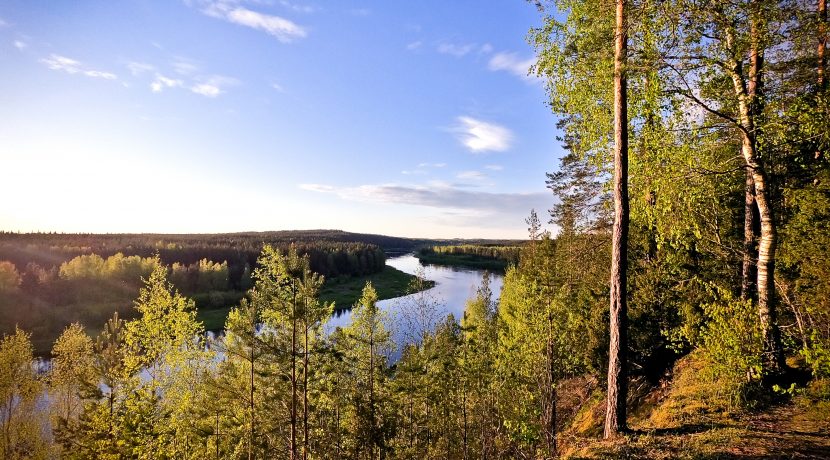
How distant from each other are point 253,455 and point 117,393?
6.66 m

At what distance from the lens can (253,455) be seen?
17219 mm

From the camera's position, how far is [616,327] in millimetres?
9055

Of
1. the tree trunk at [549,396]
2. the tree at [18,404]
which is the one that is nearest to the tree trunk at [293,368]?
the tree trunk at [549,396]

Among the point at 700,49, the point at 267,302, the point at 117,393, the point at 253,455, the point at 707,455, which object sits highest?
the point at 700,49

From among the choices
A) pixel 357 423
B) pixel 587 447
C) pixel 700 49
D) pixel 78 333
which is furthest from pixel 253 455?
pixel 78 333

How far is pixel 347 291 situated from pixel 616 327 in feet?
342

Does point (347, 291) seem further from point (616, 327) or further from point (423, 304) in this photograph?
point (616, 327)

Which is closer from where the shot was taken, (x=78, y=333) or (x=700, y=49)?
(x=700, y=49)

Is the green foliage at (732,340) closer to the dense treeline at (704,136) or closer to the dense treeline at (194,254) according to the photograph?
the dense treeline at (704,136)

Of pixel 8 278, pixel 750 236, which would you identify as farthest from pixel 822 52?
pixel 8 278

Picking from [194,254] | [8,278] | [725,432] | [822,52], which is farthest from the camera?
[194,254]

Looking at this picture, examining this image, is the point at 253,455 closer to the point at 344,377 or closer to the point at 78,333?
the point at 344,377

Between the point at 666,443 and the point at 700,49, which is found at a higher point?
the point at 700,49

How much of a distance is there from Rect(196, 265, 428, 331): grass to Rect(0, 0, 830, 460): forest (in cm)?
4927
